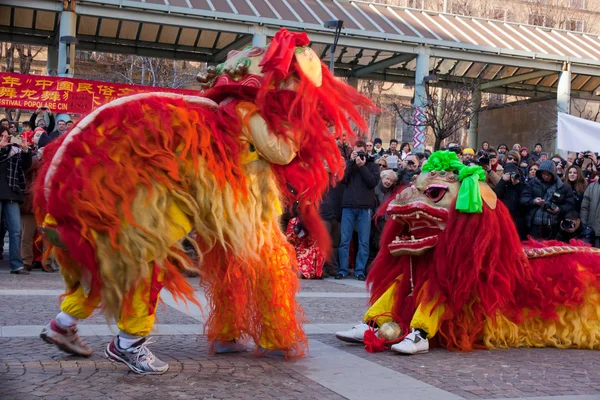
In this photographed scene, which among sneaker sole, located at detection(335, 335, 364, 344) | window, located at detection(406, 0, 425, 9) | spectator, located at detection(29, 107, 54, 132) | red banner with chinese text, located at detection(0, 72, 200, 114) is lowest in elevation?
sneaker sole, located at detection(335, 335, 364, 344)

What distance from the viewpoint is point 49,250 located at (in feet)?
14.5

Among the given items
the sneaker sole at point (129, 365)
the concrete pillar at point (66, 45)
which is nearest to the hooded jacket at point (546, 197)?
the sneaker sole at point (129, 365)

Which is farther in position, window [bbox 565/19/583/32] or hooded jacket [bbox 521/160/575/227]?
window [bbox 565/19/583/32]

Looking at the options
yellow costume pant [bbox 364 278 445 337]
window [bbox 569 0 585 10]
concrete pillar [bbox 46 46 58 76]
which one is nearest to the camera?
yellow costume pant [bbox 364 278 445 337]

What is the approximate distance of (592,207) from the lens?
1089 centimetres

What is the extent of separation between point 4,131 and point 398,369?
705cm

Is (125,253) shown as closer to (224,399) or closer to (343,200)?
(224,399)

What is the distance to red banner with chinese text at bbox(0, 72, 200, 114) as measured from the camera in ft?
46.0

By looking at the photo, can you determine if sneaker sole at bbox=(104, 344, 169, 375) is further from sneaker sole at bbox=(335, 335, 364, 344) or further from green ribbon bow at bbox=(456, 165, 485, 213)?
green ribbon bow at bbox=(456, 165, 485, 213)

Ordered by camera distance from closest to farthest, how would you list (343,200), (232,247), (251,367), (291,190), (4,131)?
(232,247) < (251,367) < (291,190) < (4,131) < (343,200)

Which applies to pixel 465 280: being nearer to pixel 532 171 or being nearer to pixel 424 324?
pixel 424 324

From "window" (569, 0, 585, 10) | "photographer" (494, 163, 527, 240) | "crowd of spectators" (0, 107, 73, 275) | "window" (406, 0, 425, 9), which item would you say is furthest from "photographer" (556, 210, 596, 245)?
"window" (569, 0, 585, 10)

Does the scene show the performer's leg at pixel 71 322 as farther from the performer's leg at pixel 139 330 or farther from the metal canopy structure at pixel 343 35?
the metal canopy structure at pixel 343 35

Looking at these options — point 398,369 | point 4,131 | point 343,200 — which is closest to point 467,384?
point 398,369
